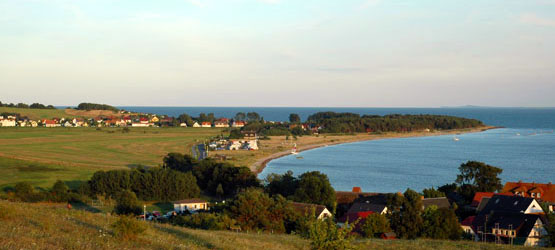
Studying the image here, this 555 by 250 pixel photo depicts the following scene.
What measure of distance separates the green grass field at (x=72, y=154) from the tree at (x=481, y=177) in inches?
1303

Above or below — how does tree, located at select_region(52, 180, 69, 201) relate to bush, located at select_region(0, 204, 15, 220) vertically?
below

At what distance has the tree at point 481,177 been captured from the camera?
37.2 m

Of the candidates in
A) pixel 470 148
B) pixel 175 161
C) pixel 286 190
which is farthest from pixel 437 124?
pixel 286 190

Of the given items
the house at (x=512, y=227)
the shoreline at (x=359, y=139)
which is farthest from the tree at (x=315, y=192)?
the shoreline at (x=359, y=139)

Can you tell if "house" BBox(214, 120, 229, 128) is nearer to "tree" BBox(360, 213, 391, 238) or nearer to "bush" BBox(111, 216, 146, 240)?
"tree" BBox(360, 213, 391, 238)

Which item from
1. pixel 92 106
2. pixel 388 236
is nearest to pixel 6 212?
pixel 388 236

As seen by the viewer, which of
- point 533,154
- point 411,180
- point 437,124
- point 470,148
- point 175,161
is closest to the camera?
point 411,180

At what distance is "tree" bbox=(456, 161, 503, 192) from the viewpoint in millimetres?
37188

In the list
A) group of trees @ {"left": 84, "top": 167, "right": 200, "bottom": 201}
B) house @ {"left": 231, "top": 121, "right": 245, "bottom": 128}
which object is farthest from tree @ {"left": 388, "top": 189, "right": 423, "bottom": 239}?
house @ {"left": 231, "top": 121, "right": 245, "bottom": 128}

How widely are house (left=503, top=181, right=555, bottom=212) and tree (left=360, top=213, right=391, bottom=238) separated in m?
15.1

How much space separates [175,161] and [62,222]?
135 ft

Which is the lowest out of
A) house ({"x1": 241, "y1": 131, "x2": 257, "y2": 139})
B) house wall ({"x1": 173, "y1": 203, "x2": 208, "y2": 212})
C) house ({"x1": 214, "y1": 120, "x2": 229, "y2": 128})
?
house wall ({"x1": 173, "y1": 203, "x2": 208, "y2": 212})

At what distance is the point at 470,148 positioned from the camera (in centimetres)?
8619

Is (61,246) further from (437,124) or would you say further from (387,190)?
(437,124)
